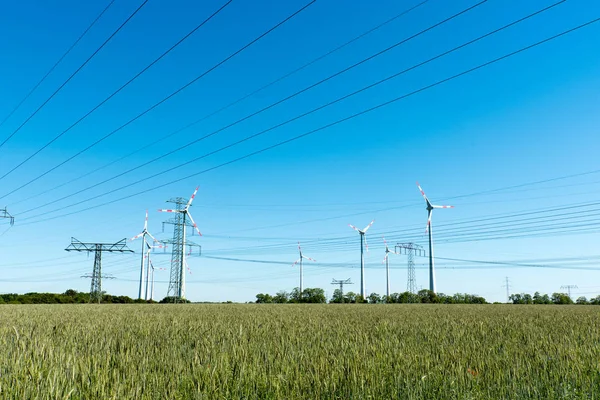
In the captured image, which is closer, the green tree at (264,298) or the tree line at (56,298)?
the tree line at (56,298)

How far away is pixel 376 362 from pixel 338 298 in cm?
9476

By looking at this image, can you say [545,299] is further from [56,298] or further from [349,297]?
[56,298]

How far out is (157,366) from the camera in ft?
18.0

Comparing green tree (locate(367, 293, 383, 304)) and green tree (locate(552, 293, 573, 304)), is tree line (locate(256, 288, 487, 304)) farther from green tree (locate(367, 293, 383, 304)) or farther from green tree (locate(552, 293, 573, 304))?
green tree (locate(552, 293, 573, 304))

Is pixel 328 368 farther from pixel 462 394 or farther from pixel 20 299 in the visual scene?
pixel 20 299

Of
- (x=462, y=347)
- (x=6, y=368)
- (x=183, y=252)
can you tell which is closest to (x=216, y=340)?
(x=6, y=368)

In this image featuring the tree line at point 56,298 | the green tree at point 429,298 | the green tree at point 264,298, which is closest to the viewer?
the tree line at point 56,298

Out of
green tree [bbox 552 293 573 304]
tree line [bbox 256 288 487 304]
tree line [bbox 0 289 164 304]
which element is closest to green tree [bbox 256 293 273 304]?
tree line [bbox 256 288 487 304]

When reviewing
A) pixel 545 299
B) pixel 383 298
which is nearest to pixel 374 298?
pixel 383 298

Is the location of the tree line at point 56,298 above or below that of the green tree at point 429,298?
below

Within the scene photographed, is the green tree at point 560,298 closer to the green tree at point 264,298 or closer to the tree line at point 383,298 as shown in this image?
the tree line at point 383,298

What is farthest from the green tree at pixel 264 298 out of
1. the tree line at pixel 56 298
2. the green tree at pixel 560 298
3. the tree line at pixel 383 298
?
the green tree at pixel 560 298

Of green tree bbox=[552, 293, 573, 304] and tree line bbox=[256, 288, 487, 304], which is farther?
green tree bbox=[552, 293, 573, 304]

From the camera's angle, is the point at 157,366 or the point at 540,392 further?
the point at 157,366
